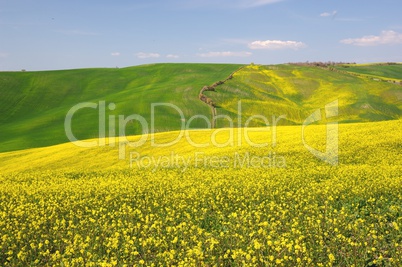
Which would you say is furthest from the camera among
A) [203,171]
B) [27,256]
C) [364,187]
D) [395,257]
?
[203,171]

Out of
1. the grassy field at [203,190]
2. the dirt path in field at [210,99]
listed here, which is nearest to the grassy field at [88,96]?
the grassy field at [203,190]

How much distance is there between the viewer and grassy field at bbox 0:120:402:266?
10664mm

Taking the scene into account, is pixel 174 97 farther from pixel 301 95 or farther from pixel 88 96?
pixel 301 95

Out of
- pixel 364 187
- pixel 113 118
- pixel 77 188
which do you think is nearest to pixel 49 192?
pixel 77 188

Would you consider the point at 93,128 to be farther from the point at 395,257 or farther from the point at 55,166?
the point at 395,257

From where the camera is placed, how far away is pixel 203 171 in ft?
79.5

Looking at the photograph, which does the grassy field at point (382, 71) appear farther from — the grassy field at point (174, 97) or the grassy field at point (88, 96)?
the grassy field at point (88, 96)

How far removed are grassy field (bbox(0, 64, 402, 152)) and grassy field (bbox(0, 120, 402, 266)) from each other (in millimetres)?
24150

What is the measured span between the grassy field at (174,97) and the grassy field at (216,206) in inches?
951

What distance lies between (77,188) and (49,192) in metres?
1.56

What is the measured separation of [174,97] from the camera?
7238 cm

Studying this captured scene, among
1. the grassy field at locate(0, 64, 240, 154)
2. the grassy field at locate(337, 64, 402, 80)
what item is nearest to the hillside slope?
the grassy field at locate(0, 64, 240, 154)

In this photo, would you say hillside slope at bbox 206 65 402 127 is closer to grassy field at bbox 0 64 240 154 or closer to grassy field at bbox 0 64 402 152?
grassy field at bbox 0 64 402 152

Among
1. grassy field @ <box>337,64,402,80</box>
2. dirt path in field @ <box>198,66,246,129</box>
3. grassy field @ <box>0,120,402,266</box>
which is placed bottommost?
grassy field @ <box>0,120,402,266</box>
